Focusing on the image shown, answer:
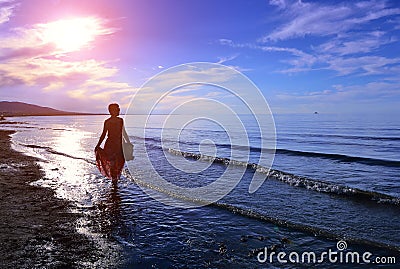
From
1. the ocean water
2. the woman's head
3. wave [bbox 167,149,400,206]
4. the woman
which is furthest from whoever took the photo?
wave [bbox 167,149,400,206]

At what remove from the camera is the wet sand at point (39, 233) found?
4496 mm

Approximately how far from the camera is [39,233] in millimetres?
5562

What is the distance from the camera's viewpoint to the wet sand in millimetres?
4496

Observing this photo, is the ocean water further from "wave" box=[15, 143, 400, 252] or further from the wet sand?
the wet sand

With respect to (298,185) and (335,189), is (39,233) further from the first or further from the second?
(335,189)

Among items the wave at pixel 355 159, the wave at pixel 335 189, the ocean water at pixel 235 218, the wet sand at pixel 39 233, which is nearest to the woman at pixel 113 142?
the ocean water at pixel 235 218

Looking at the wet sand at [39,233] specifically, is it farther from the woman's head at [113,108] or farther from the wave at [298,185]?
the wave at [298,185]

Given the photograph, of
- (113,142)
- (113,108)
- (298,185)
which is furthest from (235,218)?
(298,185)

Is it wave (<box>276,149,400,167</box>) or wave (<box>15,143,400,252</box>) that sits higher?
wave (<box>276,149,400,167</box>)

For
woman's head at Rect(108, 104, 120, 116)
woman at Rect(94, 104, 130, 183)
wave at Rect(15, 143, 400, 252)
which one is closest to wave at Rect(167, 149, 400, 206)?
wave at Rect(15, 143, 400, 252)

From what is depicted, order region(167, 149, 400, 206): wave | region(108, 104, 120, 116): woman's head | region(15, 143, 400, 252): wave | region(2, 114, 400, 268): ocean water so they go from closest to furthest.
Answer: region(2, 114, 400, 268): ocean water
region(15, 143, 400, 252): wave
region(108, 104, 120, 116): woman's head
region(167, 149, 400, 206): wave

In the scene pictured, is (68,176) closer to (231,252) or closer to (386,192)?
(231,252)

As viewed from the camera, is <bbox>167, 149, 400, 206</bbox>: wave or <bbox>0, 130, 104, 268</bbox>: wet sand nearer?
<bbox>0, 130, 104, 268</bbox>: wet sand

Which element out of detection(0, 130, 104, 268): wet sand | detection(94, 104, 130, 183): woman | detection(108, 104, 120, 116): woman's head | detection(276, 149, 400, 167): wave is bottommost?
detection(0, 130, 104, 268): wet sand
